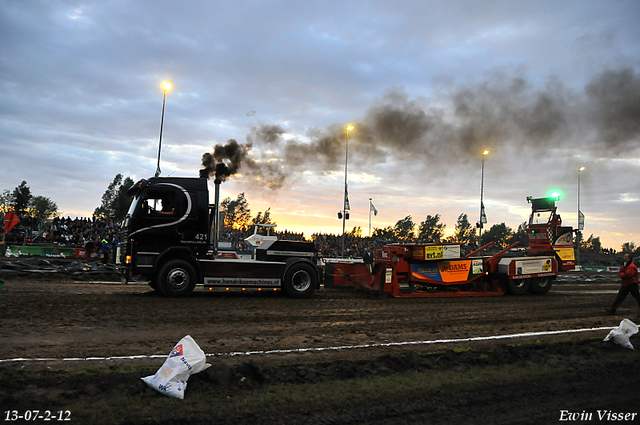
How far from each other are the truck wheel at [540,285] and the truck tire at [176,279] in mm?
11004

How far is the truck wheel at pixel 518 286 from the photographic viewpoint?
14.0 meters

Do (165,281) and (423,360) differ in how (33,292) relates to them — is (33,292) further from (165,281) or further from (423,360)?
(423,360)

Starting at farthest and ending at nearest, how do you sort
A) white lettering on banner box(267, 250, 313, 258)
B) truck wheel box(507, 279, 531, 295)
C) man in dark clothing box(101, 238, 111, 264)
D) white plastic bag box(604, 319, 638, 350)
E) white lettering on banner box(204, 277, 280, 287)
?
1. man in dark clothing box(101, 238, 111, 264)
2. truck wheel box(507, 279, 531, 295)
3. white lettering on banner box(267, 250, 313, 258)
4. white lettering on banner box(204, 277, 280, 287)
5. white plastic bag box(604, 319, 638, 350)

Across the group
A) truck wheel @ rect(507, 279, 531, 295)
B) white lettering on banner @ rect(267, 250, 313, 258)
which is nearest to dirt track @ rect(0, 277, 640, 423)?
white lettering on banner @ rect(267, 250, 313, 258)

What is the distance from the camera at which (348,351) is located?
5.98m

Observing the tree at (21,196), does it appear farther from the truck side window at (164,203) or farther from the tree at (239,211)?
the truck side window at (164,203)

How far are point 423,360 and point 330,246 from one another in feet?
109

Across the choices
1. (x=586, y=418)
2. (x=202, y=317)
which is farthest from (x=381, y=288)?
(x=586, y=418)

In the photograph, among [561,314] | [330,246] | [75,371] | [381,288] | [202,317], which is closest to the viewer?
[75,371]

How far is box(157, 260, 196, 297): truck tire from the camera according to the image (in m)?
10.6

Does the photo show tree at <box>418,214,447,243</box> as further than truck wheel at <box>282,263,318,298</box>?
Yes

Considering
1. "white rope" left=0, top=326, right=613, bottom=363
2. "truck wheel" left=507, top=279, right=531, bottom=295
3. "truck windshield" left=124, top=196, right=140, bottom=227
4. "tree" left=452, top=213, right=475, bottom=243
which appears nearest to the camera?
"white rope" left=0, top=326, right=613, bottom=363

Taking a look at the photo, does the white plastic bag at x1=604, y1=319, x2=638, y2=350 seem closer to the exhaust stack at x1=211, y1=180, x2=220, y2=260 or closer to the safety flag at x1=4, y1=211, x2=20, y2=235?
the exhaust stack at x1=211, y1=180, x2=220, y2=260

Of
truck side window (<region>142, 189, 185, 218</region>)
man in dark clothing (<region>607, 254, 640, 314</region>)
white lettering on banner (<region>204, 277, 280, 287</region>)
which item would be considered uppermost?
truck side window (<region>142, 189, 185, 218</region>)
